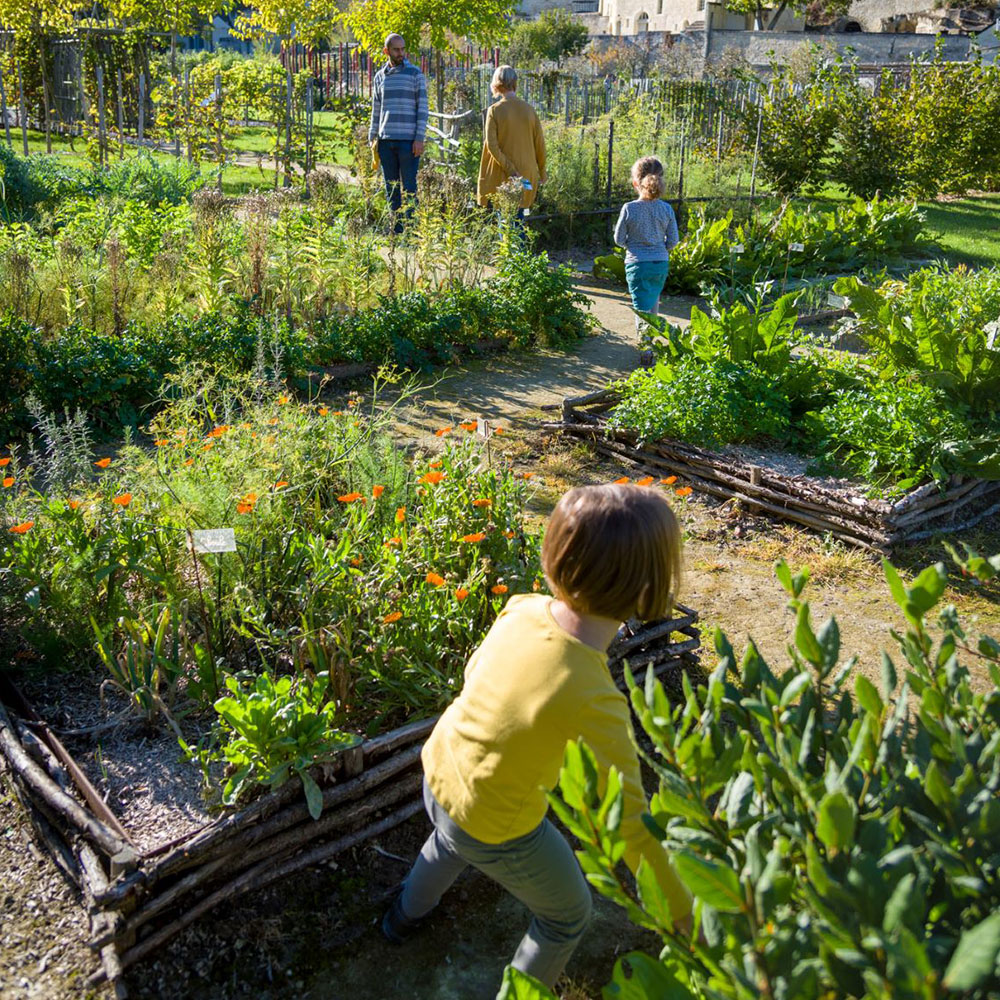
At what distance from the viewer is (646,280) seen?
7223 millimetres

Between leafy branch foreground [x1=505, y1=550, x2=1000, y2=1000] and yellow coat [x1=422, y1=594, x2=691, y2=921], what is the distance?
1.31ft

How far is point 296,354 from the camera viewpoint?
6.43 m

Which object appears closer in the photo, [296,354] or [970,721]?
[970,721]

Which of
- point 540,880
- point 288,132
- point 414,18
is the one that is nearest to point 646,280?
point 540,880

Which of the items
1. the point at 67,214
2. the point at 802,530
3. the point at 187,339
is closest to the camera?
the point at 802,530

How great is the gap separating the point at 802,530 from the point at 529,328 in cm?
341

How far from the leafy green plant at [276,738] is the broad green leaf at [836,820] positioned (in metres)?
1.61

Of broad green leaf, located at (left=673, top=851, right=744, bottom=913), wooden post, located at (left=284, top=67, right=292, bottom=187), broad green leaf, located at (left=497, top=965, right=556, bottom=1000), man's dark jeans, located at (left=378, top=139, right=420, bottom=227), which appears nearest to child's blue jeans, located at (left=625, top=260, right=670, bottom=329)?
man's dark jeans, located at (left=378, top=139, right=420, bottom=227)

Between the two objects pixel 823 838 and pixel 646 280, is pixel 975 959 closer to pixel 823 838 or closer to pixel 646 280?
pixel 823 838

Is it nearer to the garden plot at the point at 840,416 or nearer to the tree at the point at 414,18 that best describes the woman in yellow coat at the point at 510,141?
the garden plot at the point at 840,416

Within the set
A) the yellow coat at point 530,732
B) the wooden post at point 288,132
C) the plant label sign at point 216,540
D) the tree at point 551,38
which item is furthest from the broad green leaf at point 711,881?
the tree at point 551,38

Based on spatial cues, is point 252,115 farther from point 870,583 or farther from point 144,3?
point 870,583

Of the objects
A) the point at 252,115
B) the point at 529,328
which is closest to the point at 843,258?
the point at 529,328

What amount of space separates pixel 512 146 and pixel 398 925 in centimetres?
794
